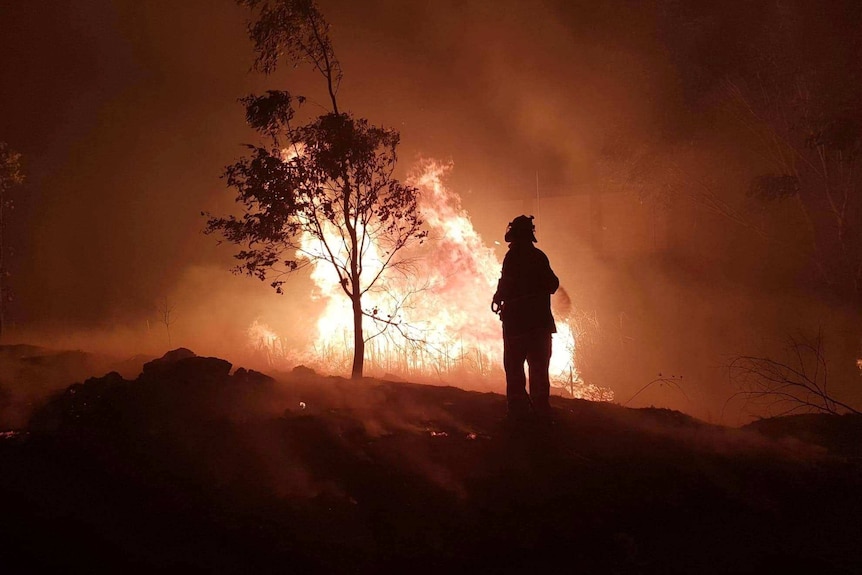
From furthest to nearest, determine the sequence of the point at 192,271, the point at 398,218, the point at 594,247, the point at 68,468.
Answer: the point at 192,271 < the point at 594,247 < the point at 398,218 < the point at 68,468

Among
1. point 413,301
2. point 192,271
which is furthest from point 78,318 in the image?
point 413,301

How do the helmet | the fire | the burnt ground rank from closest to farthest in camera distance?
1. the burnt ground
2. the helmet
3. the fire

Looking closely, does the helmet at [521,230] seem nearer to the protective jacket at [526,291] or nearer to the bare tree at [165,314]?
the protective jacket at [526,291]

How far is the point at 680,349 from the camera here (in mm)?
28266

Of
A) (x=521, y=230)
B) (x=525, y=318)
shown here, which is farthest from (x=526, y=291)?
(x=521, y=230)

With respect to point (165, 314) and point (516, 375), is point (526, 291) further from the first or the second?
point (165, 314)

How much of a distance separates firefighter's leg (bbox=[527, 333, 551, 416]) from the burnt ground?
0.31m

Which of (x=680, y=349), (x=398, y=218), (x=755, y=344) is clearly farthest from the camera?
(x=680, y=349)

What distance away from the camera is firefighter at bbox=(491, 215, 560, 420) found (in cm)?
734

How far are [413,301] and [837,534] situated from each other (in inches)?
636

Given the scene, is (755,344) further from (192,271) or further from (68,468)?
(192,271)

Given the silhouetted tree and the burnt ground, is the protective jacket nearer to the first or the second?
the burnt ground

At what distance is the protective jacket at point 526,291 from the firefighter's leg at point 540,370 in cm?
15

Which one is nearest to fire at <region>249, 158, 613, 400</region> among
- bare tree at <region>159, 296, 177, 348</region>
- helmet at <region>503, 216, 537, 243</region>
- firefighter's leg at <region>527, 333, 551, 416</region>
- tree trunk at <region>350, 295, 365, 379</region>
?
tree trunk at <region>350, 295, 365, 379</region>
